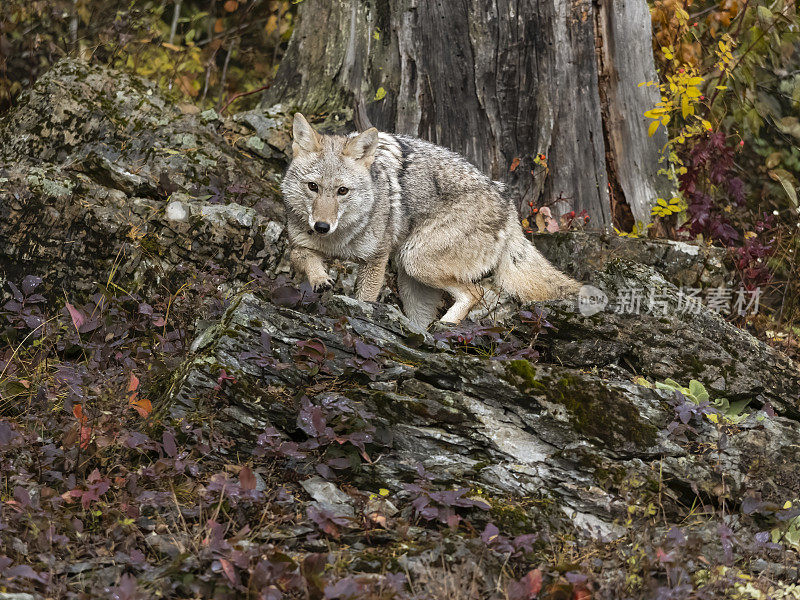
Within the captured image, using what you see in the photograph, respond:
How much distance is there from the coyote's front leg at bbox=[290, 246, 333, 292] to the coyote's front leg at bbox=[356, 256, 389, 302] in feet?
1.38

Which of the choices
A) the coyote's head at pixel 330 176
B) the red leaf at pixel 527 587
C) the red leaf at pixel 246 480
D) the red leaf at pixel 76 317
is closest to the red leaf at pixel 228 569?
the red leaf at pixel 246 480

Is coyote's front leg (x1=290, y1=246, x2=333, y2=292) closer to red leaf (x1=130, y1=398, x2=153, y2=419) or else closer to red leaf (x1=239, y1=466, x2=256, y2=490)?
red leaf (x1=130, y1=398, x2=153, y2=419)

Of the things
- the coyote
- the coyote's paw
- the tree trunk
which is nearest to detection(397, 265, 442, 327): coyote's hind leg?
the coyote

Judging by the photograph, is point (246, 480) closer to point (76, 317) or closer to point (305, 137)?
point (76, 317)

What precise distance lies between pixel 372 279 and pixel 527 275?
1.45 m

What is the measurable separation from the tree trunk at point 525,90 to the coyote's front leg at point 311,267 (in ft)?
7.88

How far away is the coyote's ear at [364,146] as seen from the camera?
249 inches

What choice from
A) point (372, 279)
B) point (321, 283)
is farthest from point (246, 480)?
point (372, 279)

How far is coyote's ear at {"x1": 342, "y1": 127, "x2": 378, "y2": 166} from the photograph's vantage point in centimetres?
631

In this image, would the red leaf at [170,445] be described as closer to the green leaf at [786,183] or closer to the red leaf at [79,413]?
the red leaf at [79,413]

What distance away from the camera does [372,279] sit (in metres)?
6.55

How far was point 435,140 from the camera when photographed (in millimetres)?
7914

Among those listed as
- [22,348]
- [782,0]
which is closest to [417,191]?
[22,348]

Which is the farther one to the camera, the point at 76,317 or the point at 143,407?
the point at 76,317
